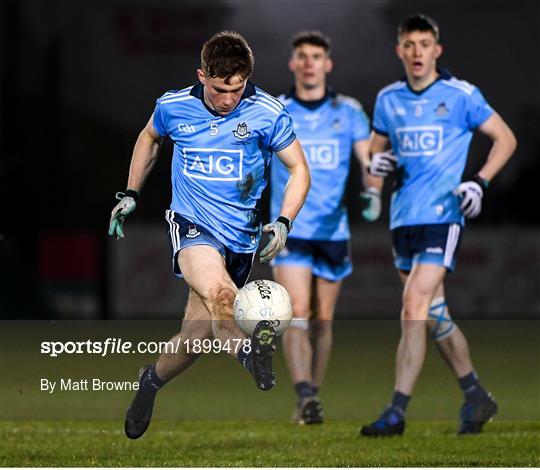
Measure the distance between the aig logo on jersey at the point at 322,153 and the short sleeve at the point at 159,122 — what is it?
8.22 ft

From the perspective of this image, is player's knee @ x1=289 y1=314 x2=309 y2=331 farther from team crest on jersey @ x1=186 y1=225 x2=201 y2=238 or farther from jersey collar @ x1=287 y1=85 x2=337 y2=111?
team crest on jersey @ x1=186 y1=225 x2=201 y2=238

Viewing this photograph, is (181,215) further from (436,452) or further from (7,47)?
(7,47)

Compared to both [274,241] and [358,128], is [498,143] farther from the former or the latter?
[274,241]

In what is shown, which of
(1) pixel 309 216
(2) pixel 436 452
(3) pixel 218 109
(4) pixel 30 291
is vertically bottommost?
(4) pixel 30 291

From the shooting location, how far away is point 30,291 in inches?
725

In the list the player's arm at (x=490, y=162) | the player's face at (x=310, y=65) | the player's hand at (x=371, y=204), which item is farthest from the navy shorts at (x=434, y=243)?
the player's face at (x=310, y=65)

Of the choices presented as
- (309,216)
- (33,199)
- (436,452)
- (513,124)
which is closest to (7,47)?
(33,199)

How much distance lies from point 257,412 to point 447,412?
127 centimetres

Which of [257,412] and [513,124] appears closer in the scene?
[257,412]

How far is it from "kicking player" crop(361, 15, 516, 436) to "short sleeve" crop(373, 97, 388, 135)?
55 mm

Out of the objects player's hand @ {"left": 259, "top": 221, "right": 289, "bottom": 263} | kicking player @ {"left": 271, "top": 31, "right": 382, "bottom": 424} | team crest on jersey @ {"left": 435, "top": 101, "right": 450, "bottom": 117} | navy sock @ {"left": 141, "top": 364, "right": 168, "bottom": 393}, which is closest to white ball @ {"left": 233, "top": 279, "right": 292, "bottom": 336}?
player's hand @ {"left": 259, "top": 221, "right": 289, "bottom": 263}

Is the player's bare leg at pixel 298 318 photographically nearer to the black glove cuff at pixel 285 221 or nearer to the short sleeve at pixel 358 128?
the short sleeve at pixel 358 128

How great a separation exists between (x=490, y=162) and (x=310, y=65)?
60.7 inches

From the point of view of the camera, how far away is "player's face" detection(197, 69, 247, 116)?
771cm
